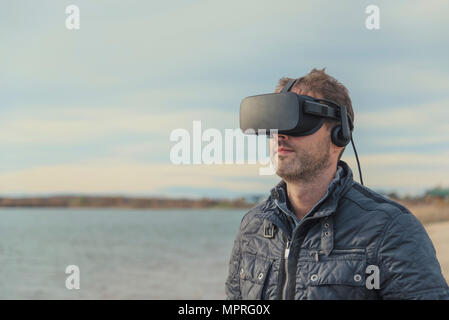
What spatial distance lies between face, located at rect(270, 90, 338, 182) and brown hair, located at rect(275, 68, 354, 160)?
112 mm

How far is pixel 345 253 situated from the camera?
6.45 ft

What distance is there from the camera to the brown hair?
2.23 metres

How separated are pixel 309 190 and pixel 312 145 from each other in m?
0.20

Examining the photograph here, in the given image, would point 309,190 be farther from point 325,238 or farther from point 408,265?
point 408,265

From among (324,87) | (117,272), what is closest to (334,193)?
(324,87)

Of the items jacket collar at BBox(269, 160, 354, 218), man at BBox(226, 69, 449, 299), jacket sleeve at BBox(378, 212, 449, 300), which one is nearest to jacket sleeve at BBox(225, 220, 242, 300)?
man at BBox(226, 69, 449, 299)

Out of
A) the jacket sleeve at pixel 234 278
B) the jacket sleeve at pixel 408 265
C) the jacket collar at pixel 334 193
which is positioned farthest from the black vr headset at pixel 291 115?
the jacket sleeve at pixel 234 278

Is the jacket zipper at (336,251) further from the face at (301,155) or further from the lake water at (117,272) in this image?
the lake water at (117,272)

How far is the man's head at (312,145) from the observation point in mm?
2117

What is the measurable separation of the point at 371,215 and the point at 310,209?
0.96ft

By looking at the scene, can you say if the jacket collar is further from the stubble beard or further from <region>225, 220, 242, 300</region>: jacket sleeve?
<region>225, 220, 242, 300</region>: jacket sleeve
